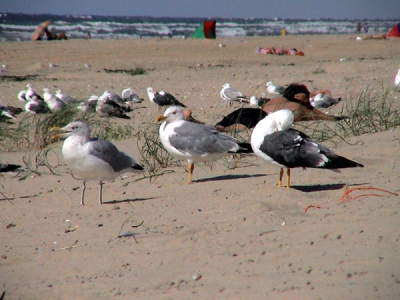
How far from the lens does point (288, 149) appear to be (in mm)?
5199

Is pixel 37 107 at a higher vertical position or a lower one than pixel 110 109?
lower

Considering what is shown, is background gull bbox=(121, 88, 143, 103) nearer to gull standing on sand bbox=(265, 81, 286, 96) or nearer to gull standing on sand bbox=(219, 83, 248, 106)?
gull standing on sand bbox=(219, 83, 248, 106)

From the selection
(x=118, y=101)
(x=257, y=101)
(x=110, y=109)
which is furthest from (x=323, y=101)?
(x=118, y=101)

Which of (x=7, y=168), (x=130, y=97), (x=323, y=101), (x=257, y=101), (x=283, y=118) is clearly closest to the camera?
(x=283, y=118)

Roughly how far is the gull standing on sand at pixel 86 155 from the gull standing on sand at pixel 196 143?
81 centimetres

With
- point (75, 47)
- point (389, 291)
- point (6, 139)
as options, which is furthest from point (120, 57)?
point (389, 291)

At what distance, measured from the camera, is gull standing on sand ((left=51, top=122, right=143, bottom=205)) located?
565 centimetres

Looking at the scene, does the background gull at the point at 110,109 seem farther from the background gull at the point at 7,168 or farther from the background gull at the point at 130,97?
the background gull at the point at 7,168

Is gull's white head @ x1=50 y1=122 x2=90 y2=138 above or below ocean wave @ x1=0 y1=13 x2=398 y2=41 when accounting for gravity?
above

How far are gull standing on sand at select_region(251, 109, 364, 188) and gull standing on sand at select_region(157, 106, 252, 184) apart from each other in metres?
0.98

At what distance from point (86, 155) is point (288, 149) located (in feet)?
6.78

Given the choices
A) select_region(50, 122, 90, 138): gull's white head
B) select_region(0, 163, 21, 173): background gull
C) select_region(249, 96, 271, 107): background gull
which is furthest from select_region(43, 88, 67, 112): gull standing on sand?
select_region(50, 122, 90, 138): gull's white head

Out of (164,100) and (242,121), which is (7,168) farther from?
(164,100)

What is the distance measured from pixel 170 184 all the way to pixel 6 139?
3.91m
